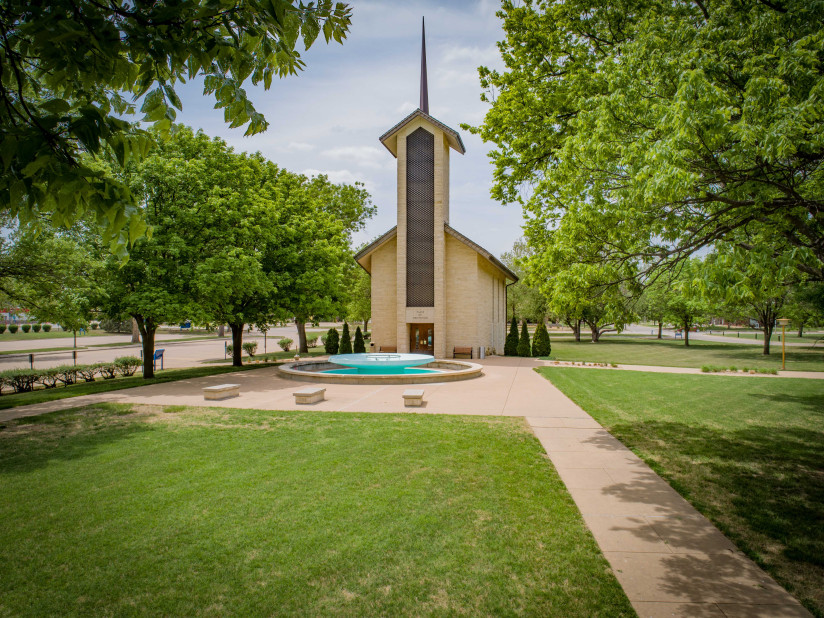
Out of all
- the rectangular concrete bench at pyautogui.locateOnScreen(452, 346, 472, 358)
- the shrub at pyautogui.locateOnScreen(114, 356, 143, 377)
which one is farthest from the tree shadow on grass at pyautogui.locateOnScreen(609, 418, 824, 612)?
the shrub at pyautogui.locateOnScreen(114, 356, 143, 377)

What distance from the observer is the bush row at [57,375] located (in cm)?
1745

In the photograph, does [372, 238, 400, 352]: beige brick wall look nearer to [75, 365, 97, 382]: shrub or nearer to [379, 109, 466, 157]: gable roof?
[379, 109, 466, 157]: gable roof

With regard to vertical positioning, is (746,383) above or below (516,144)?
below

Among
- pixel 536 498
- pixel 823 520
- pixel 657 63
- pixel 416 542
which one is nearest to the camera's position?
pixel 416 542

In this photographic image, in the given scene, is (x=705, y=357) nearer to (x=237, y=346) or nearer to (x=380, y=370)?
(x=380, y=370)

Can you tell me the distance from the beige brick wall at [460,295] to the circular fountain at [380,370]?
17.6 feet

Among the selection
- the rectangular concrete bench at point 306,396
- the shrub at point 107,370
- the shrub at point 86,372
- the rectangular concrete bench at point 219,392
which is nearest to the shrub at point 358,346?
the shrub at point 107,370

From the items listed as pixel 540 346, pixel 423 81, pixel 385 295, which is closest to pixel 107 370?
pixel 385 295

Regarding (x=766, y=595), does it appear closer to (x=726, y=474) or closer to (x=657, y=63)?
(x=726, y=474)

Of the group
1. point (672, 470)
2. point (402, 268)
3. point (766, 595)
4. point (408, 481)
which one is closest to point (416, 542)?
point (408, 481)

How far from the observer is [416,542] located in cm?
514

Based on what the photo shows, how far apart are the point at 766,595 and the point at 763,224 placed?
234 inches

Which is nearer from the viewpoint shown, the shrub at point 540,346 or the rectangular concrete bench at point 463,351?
the rectangular concrete bench at point 463,351

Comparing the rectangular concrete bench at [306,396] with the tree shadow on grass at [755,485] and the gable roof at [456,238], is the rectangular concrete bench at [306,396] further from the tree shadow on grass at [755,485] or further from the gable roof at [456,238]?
the gable roof at [456,238]
